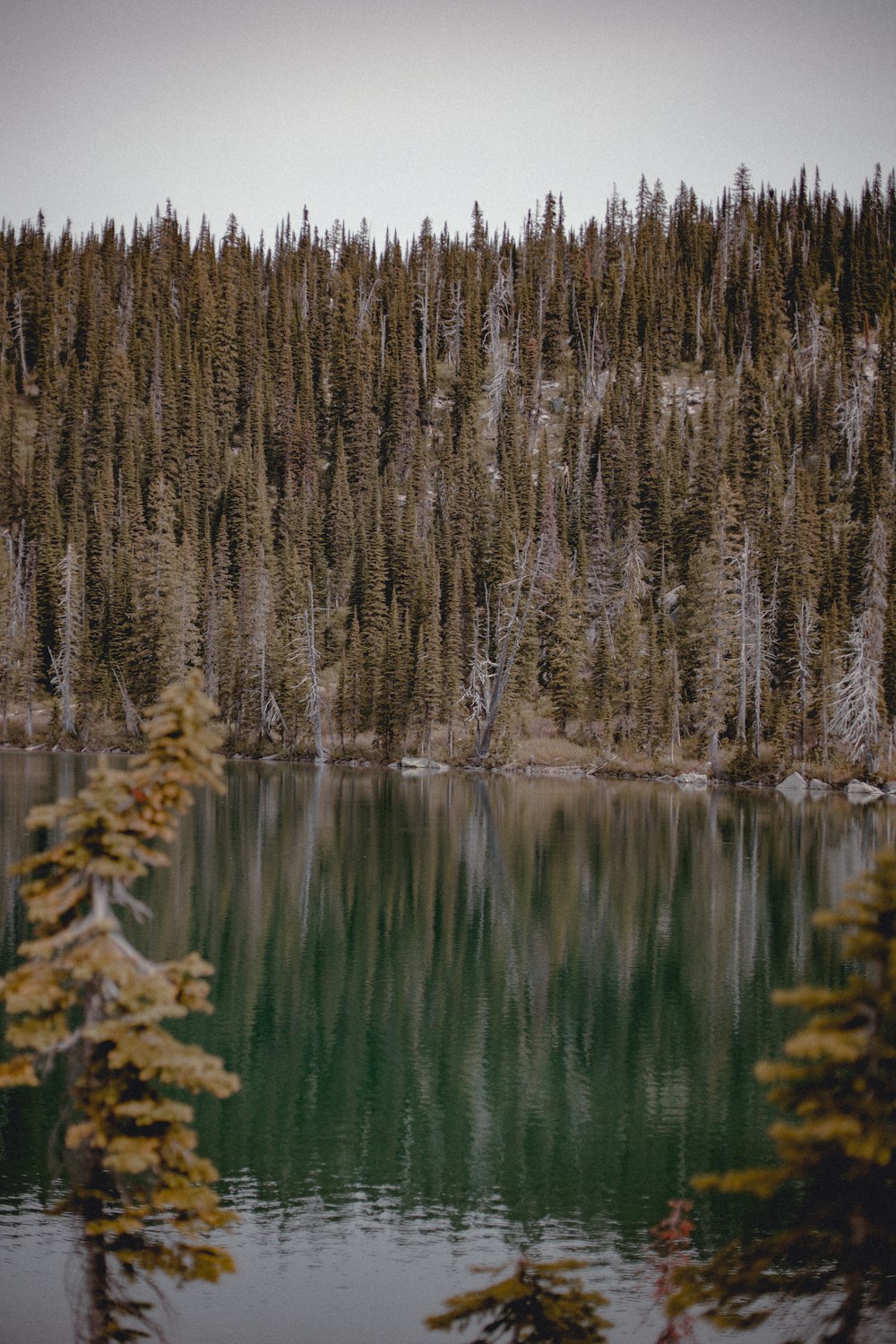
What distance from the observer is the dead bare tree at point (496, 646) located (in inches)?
3083

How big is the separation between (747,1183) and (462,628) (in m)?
82.8

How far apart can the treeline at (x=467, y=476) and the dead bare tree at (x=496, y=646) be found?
46cm

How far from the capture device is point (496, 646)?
8688 centimetres

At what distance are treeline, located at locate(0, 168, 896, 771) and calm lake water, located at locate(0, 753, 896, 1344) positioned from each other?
4067cm

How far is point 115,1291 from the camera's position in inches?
384

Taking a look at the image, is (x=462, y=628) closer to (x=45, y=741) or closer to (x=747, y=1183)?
(x=45, y=741)

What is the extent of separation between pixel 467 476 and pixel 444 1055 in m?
85.9

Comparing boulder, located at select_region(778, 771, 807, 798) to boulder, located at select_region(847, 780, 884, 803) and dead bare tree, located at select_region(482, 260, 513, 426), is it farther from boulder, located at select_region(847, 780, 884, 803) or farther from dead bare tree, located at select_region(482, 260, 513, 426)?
dead bare tree, located at select_region(482, 260, 513, 426)

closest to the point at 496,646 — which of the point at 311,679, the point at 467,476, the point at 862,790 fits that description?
the point at 311,679

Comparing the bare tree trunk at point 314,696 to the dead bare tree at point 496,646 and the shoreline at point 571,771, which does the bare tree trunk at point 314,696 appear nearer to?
the shoreline at point 571,771

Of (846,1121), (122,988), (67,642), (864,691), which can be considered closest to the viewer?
(846,1121)

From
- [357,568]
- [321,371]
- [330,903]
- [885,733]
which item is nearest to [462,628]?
[357,568]

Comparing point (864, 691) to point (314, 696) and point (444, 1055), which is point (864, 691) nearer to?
point (314, 696)

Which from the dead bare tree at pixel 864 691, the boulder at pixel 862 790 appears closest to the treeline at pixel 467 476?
the dead bare tree at pixel 864 691
